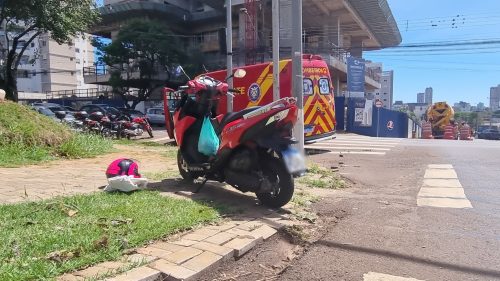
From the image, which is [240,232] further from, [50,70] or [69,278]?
[50,70]

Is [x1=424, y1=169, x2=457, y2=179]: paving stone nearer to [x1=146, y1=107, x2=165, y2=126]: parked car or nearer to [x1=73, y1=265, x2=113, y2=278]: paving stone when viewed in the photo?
[x1=73, y1=265, x2=113, y2=278]: paving stone

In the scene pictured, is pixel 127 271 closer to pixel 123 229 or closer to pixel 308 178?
pixel 123 229

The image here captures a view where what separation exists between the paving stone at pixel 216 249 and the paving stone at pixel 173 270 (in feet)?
1.38

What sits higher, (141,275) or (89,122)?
(89,122)

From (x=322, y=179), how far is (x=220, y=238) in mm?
4031

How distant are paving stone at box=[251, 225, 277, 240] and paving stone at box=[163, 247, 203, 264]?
75 cm

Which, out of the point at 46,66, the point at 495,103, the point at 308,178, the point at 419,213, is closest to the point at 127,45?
the point at 308,178

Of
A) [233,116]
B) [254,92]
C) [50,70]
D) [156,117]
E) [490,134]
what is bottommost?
[490,134]

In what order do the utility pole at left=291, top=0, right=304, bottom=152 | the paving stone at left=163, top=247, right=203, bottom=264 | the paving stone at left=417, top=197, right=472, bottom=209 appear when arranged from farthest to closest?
the utility pole at left=291, top=0, right=304, bottom=152
the paving stone at left=417, top=197, right=472, bottom=209
the paving stone at left=163, top=247, right=203, bottom=264

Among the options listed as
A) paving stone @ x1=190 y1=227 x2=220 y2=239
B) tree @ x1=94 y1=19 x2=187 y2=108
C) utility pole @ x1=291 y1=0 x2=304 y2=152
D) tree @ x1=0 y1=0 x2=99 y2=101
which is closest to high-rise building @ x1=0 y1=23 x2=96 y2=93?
tree @ x1=94 y1=19 x2=187 y2=108

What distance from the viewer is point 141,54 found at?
129ft

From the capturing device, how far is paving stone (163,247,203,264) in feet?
11.3

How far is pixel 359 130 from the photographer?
24609 mm

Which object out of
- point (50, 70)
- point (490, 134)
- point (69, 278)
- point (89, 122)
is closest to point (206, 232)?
point (69, 278)
